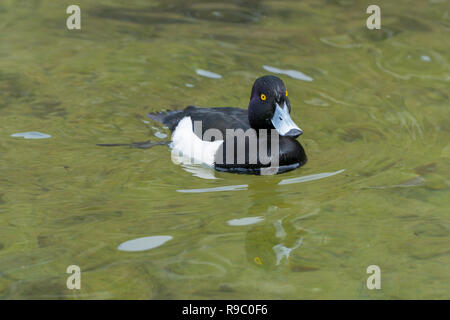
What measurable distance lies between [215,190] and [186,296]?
159cm

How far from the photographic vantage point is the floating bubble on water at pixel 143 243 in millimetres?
4914

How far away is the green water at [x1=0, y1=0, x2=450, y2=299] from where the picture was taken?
15.4 ft

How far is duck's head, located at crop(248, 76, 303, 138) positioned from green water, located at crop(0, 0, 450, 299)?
472 mm

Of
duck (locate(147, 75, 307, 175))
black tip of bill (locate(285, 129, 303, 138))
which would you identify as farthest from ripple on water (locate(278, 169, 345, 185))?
black tip of bill (locate(285, 129, 303, 138))

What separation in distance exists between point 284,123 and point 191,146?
3.40ft

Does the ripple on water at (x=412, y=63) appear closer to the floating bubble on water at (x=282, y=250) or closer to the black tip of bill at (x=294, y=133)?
the black tip of bill at (x=294, y=133)

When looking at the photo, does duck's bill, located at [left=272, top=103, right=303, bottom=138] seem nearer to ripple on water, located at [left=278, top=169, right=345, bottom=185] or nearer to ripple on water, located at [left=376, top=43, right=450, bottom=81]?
ripple on water, located at [left=278, top=169, right=345, bottom=185]

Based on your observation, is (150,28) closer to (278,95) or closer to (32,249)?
(278,95)

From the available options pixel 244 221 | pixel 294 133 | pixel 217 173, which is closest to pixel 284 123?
pixel 294 133

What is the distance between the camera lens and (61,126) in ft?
23.6

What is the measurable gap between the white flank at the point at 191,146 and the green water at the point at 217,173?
0.16 metres

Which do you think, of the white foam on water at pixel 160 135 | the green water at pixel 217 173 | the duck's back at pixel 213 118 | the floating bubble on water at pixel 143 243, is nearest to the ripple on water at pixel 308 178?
the green water at pixel 217 173

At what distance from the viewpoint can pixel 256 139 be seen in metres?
6.33
